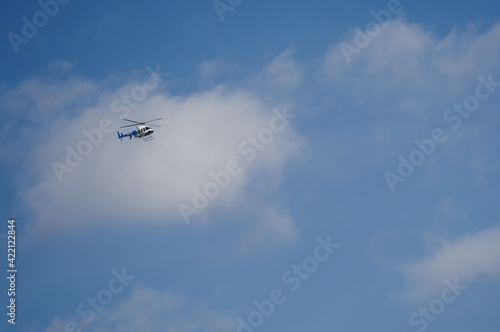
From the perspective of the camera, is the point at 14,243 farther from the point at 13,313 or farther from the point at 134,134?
the point at 134,134

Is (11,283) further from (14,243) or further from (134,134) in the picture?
(134,134)

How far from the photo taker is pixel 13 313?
57.1 meters

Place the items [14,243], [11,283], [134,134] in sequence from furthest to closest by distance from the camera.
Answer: [134,134] < [14,243] < [11,283]

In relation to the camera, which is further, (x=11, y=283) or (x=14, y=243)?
(x=14, y=243)

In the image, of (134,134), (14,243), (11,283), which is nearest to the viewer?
(11,283)

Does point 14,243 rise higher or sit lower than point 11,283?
higher

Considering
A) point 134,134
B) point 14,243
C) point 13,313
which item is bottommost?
point 13,313

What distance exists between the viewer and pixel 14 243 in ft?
198

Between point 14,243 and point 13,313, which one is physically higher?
point 14,243

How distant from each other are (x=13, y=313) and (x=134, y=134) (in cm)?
3541

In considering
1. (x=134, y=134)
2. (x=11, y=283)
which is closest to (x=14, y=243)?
(x=11, y=283)

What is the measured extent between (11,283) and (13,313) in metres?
4.95

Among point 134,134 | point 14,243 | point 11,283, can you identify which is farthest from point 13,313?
point 134,134

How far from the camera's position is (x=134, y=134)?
7506 cm
